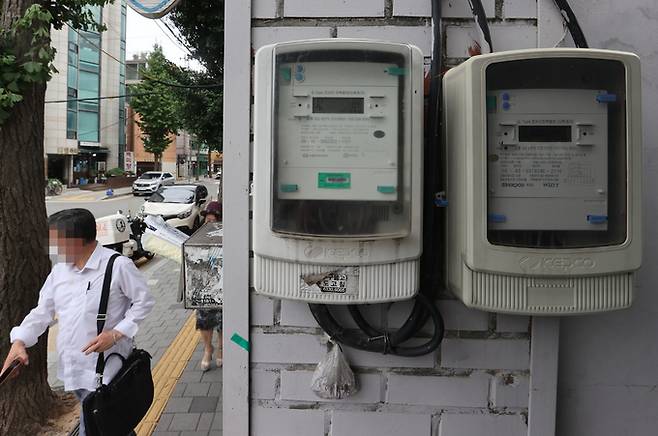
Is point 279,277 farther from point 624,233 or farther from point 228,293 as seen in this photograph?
point 624,233

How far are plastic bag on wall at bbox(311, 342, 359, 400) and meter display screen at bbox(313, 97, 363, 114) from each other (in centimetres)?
100

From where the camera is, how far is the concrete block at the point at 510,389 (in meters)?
2.13

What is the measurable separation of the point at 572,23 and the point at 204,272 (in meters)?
2.02

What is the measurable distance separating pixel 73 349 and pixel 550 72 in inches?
107

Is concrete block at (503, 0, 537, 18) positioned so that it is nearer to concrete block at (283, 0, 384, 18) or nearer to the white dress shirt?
concrete block at (283, 0, 384, 18)

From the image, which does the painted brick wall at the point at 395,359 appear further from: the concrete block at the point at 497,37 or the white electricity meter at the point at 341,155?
the white electricity meter at the point at 341,155

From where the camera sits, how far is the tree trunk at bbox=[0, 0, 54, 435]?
3.51 metres

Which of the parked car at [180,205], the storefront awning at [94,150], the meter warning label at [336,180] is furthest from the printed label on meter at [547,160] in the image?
the storefront awning at [94,150]

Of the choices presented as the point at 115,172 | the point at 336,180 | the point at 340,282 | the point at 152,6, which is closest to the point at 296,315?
the point at 340,282

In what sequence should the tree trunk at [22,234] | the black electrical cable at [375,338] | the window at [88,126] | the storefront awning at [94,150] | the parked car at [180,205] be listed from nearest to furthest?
1. the black electrical cable at [375,338]
2. the tree trunk at [22,234]
3. the parked car at [180,205]
4. the window at [88,126]
5. the storefront awning at [94,150]

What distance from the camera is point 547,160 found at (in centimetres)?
178

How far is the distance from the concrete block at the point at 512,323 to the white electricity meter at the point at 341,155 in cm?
62

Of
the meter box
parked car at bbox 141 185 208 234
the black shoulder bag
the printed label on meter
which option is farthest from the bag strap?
parked car at bbox 141 185 208 234

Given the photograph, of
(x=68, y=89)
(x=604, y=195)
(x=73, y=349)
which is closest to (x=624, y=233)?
(x=604, y=195)
